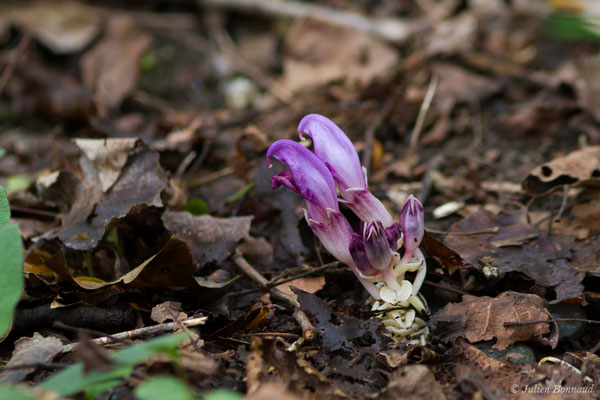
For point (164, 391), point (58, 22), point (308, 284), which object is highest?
point (58, 22)

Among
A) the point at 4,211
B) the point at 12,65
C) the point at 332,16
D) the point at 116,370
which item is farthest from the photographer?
the point at 332,16

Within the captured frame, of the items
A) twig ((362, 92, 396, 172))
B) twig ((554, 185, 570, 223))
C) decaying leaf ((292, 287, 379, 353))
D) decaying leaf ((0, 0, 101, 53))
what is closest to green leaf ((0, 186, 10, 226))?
decaying leaf ((292, 287, 379, 353))

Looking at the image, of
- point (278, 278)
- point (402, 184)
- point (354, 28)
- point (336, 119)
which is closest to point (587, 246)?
point (402, 184)

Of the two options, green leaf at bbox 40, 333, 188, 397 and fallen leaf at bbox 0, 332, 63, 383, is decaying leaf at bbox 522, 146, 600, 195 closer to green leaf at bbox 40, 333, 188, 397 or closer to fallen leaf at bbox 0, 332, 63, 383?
green leaf at bbox 40, 333, 188, 397

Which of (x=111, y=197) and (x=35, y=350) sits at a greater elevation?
(x=111, y=197)

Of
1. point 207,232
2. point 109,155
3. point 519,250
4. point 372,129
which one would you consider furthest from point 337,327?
point 372,129

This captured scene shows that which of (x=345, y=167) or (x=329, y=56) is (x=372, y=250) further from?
(x=329, y=56)

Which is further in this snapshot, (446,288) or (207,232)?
(207,232)
